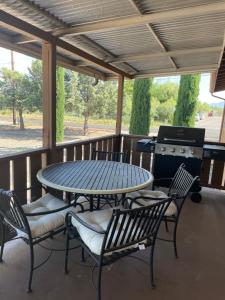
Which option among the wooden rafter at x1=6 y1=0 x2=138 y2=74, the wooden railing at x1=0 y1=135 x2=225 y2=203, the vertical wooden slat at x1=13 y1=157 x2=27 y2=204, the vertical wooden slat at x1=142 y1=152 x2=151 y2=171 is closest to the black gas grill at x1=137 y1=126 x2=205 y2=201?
the wooden railing at x1=0 y1=135 x2=225 y2=203

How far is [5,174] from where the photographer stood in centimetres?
225

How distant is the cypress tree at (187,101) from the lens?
1031cm

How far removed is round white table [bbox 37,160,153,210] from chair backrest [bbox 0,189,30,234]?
0.38 metres

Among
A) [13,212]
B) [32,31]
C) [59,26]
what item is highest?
[59,26]

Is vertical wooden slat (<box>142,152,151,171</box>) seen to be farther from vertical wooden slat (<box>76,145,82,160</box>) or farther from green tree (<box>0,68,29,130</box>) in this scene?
green tree (<box>0,68,29,130</box>)

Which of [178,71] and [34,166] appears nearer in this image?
[34,166]

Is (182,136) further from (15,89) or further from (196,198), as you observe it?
(15,89)

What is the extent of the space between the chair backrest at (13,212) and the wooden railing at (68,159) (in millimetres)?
479

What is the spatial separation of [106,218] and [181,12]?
2.14 m

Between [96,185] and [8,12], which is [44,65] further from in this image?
[96,185]

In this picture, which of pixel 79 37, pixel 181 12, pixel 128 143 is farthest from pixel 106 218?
pixel 128 143

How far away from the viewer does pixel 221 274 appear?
2.05m

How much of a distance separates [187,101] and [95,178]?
9365 millimetres

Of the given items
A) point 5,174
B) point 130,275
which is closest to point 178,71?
point 5,174
